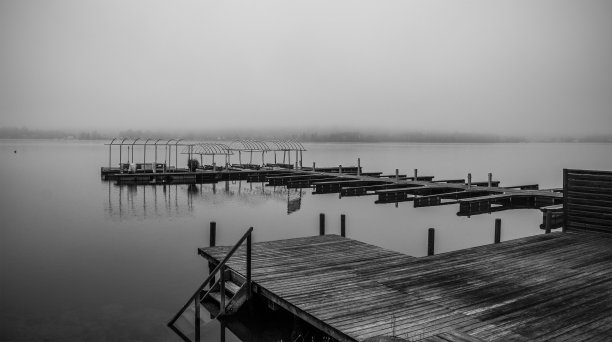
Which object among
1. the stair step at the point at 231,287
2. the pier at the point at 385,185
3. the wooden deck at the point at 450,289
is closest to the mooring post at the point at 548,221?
the pier at the point at 385,185

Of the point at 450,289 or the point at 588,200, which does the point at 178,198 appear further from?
the point at 450,289

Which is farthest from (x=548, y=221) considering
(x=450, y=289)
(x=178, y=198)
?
(x=178, y=198)

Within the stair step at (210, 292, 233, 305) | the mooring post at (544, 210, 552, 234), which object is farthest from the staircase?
the mooring post at (544, 210, 552, 234)

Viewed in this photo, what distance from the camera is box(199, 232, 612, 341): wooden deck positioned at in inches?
251

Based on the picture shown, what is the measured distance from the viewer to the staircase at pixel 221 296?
9.08 meters

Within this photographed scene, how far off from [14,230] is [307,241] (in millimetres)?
21541

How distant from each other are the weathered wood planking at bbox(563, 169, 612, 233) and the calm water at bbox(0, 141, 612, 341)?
9.81 m

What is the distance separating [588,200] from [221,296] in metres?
9.77

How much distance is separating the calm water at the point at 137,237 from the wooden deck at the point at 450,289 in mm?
3158

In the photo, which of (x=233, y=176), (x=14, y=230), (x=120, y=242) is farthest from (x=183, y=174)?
(x=120, y=242)

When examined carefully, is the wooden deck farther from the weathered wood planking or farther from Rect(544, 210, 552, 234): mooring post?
Rect(544, 210, 552, 234): mooring post

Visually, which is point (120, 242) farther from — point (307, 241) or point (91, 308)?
point (307, 241)

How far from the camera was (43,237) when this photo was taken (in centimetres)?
2473

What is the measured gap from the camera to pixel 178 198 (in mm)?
39125
